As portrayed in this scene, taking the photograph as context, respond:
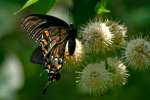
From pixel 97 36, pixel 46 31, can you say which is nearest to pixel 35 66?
pixel 97 36

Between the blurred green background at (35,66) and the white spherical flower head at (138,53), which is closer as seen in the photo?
the white spherical flower head at (138,53)

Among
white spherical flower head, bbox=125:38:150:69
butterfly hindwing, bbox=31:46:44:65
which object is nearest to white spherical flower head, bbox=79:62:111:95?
white spherical flower head, bbox=125:38:150:69

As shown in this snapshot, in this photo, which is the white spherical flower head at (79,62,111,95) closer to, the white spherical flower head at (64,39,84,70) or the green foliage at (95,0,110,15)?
the white spherical flower head at (64,39,84,70)

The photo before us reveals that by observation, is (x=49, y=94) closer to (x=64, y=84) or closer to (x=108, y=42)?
(x=64, y=84)

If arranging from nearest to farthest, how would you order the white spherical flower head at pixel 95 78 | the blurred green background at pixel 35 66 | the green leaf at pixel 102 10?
1. the green leaf at pixel 102 10
2. the white spherical flower head at pixel 95 78
3. the blurred green background at pixel 35 66

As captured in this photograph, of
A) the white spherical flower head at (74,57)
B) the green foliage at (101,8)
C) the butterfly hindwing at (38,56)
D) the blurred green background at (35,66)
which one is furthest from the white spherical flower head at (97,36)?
the blurred green background at (35,66)

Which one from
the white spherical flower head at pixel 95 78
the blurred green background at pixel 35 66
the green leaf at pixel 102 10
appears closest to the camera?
the green leaf at pixel 102 10

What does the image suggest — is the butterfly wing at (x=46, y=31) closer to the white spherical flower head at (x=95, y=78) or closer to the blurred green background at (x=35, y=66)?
the white spherical flower head at (x=95, y=78)
